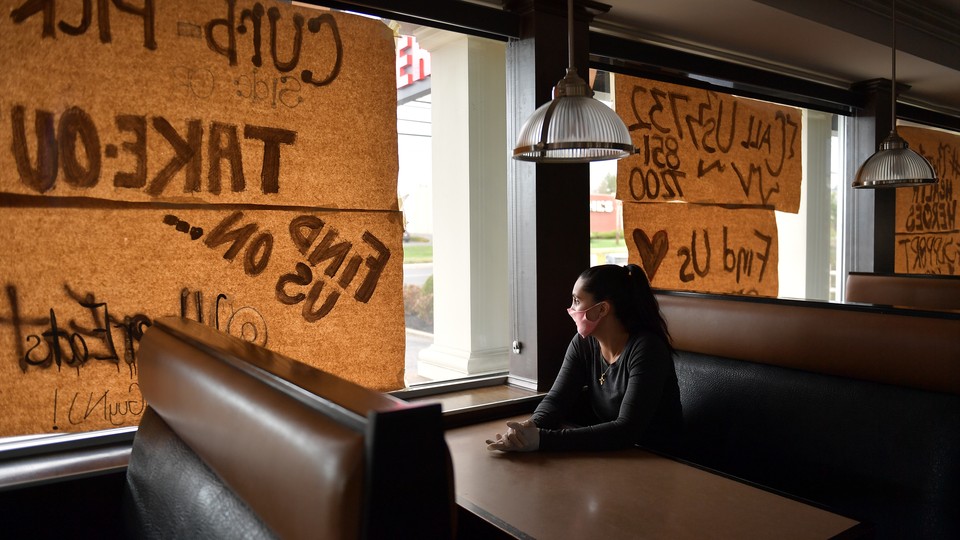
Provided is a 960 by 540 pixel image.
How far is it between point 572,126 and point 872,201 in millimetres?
3558

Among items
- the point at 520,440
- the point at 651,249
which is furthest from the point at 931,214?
the point at 520,440

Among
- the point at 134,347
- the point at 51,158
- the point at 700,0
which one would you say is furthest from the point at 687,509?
the point at 700,0

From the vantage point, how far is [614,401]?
2045mm

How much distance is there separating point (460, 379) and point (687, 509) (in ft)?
4.85

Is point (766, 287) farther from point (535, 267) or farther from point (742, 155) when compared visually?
point (535, 267)

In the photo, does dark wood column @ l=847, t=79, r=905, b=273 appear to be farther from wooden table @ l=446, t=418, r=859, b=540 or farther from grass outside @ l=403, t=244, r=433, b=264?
wooden table @ l=446, t=418, r=859, b=540

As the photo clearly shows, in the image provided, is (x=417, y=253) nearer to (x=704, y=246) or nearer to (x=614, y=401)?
(x=614, y=401)

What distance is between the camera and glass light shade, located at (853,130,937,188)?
3.01 m

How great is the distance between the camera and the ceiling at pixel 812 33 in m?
3.12

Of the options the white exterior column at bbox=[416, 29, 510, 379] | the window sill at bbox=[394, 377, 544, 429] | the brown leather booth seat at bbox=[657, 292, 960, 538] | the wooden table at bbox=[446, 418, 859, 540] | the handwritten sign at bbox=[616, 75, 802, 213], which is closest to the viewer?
the wooden table at bbox=[446, 418, 859, 540]

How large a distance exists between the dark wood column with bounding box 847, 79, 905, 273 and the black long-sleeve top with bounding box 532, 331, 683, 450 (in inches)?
126

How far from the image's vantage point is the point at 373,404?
85 centimetres

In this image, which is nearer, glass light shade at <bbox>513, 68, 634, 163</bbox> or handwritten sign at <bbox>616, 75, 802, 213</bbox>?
glass light shade at <bbox>513, 68, 634, 163</bbox>

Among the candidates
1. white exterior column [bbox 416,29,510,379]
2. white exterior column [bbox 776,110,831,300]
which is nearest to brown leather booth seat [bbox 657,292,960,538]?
white exterior column [bbox 416,29,510,379]
